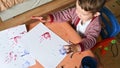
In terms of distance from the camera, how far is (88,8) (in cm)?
103

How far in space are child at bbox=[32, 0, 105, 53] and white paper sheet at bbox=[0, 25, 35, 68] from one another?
0.43 ft

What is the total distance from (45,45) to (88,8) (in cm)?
27

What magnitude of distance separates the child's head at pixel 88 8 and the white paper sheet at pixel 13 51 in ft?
0.97

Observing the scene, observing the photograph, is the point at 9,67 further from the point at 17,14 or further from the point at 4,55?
the point at 17,14

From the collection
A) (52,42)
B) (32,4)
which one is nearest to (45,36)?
(52,42)

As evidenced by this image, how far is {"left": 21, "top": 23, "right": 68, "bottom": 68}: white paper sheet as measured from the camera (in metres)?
0.99

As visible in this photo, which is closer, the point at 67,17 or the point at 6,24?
the point at 67,17

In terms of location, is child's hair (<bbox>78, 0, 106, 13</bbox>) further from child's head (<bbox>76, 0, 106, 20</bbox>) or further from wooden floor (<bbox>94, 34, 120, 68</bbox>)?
wooden floor (<bbox>94, 34, 120, 68</bbox>)

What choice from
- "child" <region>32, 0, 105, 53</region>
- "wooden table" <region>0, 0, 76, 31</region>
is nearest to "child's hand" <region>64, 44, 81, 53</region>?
"child" <region>32, 0, 105, 53</region>

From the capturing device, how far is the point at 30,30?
1081mm

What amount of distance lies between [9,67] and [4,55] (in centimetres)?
7

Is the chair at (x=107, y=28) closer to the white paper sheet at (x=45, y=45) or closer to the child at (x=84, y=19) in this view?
the child at (x=84, y=19)

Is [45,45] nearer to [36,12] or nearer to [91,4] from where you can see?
[91,4]

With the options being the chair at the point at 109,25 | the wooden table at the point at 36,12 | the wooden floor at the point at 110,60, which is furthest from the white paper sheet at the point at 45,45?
the wooden table at the point at 36,12
